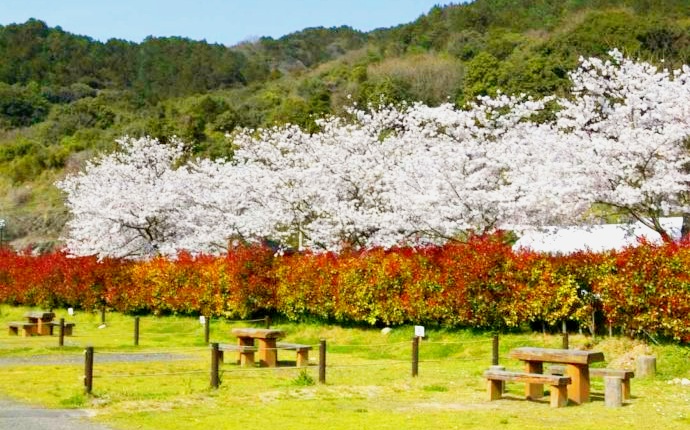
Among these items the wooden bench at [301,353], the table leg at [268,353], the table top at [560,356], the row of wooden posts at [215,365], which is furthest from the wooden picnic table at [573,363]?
the table leg at [268,353]

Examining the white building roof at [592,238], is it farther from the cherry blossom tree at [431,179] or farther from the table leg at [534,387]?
the table leg at [534,387]

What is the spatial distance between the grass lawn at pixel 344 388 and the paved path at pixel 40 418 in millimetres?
305

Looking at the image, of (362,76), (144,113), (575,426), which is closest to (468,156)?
(575,426)

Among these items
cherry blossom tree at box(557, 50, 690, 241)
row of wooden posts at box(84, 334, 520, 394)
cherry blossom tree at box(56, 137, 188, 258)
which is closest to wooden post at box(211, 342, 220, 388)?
row of wooden posts at box(84, 334, 520, 394)

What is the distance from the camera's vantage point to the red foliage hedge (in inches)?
676

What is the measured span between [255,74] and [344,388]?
9306 centimetres

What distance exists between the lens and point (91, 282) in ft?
112

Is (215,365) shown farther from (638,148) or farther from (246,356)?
(638,148)

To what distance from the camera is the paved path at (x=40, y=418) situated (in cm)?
1058

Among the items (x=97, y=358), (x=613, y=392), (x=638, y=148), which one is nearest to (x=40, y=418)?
(x=613, y=392)

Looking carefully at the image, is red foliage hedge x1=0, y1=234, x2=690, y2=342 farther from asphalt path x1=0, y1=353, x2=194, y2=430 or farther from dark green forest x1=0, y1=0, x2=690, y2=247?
dark green forest x1=0, y1=0, x2=690, y2=247

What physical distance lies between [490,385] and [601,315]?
6.47 metres

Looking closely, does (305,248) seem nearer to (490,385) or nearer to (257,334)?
(257,334)

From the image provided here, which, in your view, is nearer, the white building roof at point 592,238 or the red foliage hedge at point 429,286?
the red foliage hedge at point 429,286
